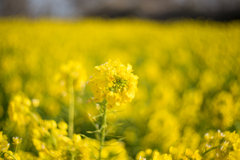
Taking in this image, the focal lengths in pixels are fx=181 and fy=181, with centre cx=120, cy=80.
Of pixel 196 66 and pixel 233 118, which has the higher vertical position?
pixel 196 66

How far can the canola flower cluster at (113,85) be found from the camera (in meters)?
0.64

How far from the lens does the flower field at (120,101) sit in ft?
2.38

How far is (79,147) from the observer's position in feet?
2.45

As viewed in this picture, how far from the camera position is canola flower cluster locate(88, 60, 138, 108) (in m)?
0.64

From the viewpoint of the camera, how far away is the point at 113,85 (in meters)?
0.66

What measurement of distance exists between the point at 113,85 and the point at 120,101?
0.21ft

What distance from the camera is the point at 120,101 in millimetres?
651

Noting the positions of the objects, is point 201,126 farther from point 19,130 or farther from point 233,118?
point 19,130

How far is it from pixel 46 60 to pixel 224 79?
8.45ft

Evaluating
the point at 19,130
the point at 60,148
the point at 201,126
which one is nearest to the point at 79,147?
the point at 60,148

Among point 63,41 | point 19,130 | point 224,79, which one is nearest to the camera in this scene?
point 19,130

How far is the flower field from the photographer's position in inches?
28.5

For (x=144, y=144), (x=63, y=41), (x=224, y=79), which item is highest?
(x=63, y=41)

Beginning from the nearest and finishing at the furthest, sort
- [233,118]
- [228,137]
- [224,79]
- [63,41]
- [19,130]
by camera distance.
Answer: [228,137] < [19,130] < [233,118] < [224,79] < [63,41]
